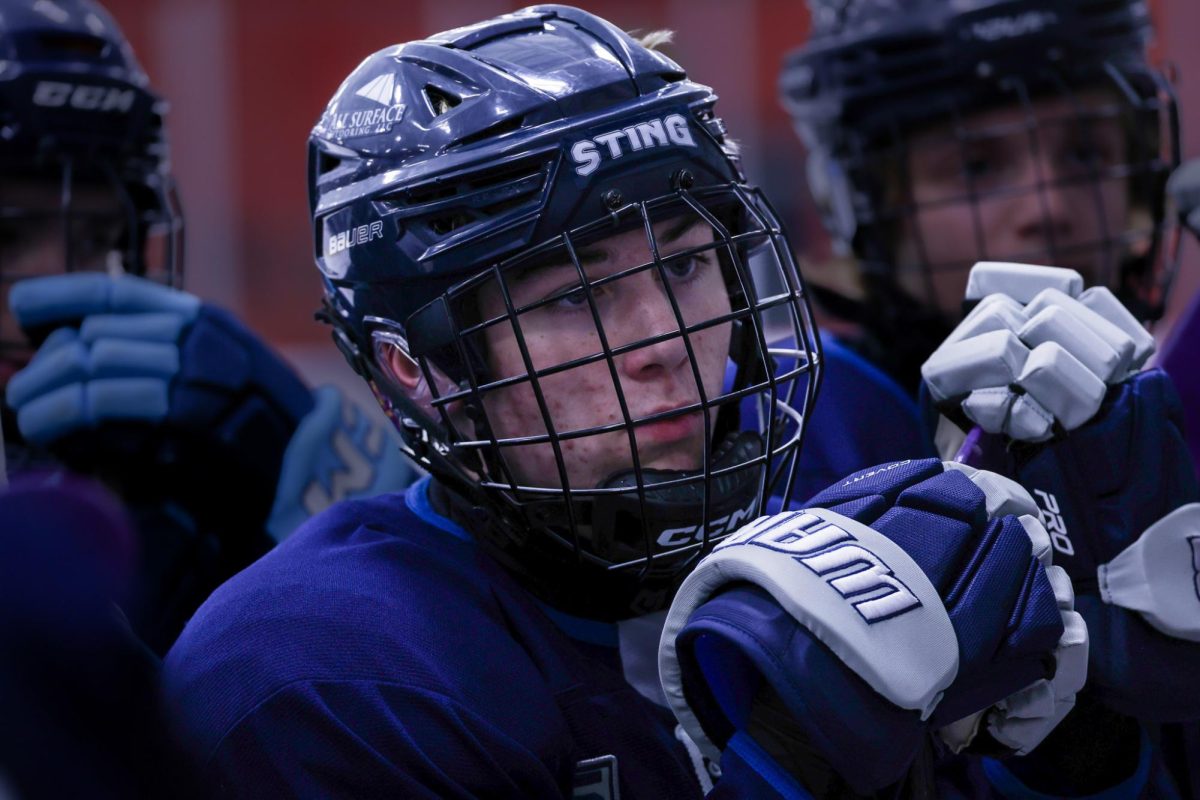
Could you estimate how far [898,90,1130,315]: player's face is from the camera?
2184 millimetres

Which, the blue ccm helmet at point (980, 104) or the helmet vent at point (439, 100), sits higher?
the helmet vent at point (439, 100)

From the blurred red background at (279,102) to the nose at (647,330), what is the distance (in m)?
5.33

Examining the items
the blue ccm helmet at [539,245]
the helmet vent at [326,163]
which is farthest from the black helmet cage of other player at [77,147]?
the blue ccm helmet at [539,245]

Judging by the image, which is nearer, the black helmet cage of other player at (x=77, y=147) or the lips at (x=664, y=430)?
the lips at (x=664, y=430)

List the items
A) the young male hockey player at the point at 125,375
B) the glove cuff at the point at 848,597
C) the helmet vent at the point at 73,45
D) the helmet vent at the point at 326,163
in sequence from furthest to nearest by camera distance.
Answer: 1. the helmet vent at the point at 73,45
2. the young male hockey player at the point at 125,375
3. the helmet vent at the point at 326,163
4. the glove cuff at the point at 848,597

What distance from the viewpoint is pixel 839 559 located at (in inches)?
40.8

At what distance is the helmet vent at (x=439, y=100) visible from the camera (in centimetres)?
139

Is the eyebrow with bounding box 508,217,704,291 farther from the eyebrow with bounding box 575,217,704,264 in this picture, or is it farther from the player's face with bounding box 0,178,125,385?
the player's face with bounding box 0,178,125,385

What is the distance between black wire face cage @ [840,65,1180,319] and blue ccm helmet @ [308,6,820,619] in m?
0.86

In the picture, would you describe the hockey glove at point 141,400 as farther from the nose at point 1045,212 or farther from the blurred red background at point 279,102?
the blurred red background at point 279,102

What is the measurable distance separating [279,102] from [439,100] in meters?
5.73

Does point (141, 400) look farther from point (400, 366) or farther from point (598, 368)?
point (598, 368)

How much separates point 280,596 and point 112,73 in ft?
4.92

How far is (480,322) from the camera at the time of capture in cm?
137
